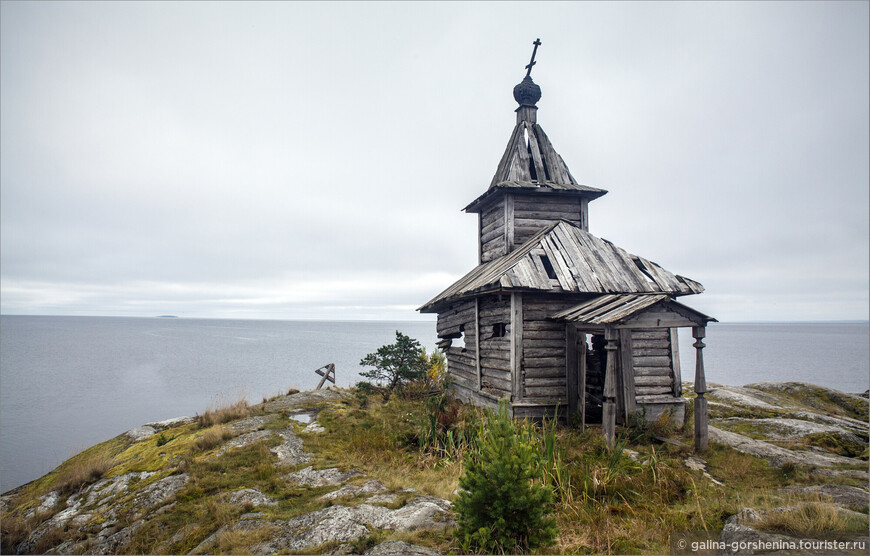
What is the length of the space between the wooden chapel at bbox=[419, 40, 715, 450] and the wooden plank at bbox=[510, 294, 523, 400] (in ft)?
0.09

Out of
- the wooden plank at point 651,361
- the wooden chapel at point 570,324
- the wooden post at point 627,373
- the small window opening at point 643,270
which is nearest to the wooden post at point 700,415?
the wooden chapel at point 570,324

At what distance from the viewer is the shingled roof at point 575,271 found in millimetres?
11289

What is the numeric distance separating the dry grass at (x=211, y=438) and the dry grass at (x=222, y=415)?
69.8 inches

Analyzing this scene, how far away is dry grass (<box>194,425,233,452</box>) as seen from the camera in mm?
10523

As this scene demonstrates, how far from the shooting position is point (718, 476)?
8.12 meters

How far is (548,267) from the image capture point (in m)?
12.4

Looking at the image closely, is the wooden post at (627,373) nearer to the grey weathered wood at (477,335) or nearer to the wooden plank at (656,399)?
the wooden plank at (656,399)

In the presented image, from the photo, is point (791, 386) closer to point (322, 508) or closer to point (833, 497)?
point (833, 497)

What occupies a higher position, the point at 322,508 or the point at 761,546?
the point at 761,546

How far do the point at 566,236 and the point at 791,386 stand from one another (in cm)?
1374

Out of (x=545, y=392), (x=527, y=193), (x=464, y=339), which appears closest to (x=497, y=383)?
(x=545, y=392)

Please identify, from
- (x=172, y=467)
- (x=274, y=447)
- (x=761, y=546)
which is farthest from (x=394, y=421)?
(x=761, y=546)

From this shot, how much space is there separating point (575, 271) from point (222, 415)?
36.2 feet

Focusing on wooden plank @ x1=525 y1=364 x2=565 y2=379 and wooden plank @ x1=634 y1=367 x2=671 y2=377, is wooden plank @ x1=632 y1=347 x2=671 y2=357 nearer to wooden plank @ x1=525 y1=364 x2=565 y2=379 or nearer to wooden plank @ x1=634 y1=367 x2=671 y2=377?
wooden plank @ x1=634 y1=367 x2=671 y2=377
